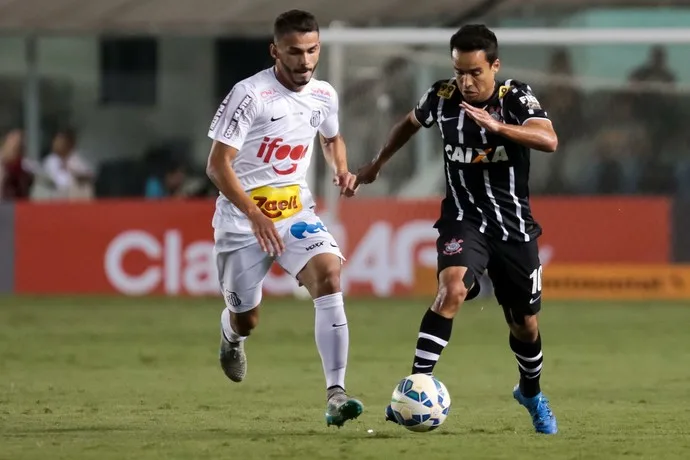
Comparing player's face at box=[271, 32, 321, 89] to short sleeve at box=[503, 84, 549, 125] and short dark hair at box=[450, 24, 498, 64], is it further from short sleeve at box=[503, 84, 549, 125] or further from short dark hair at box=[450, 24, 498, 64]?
short sleeve at box=[503, 84, 549, 125]

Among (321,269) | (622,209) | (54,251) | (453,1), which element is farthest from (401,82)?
(321,269)

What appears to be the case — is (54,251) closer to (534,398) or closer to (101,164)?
(101,164)

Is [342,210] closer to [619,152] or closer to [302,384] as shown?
[619,152]

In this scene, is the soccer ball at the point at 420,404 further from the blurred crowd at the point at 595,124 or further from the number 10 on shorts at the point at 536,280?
the blurred crowd at the point at 595,124

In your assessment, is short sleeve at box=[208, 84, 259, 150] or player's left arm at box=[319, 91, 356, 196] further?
player's left arm at box=[319, 91, 356, 196]

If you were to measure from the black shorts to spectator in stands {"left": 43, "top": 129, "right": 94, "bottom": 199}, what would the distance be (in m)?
12.5

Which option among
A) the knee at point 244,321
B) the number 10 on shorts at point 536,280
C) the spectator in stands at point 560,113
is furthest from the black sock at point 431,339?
the spectator in stands at point 560,113

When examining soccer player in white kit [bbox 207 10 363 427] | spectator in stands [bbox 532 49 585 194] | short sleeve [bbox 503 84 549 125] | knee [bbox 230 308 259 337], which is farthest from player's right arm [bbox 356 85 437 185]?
spectator in stands [bbox 532 49 585 194]

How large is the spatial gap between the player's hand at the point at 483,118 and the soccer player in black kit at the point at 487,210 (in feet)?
0.55

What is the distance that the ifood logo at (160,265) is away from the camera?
18.0m

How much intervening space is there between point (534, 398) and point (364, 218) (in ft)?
33.2

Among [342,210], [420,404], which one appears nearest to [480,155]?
[420,404]

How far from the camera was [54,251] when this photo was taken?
1822cm

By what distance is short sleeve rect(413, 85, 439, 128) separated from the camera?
8236 millimetres
